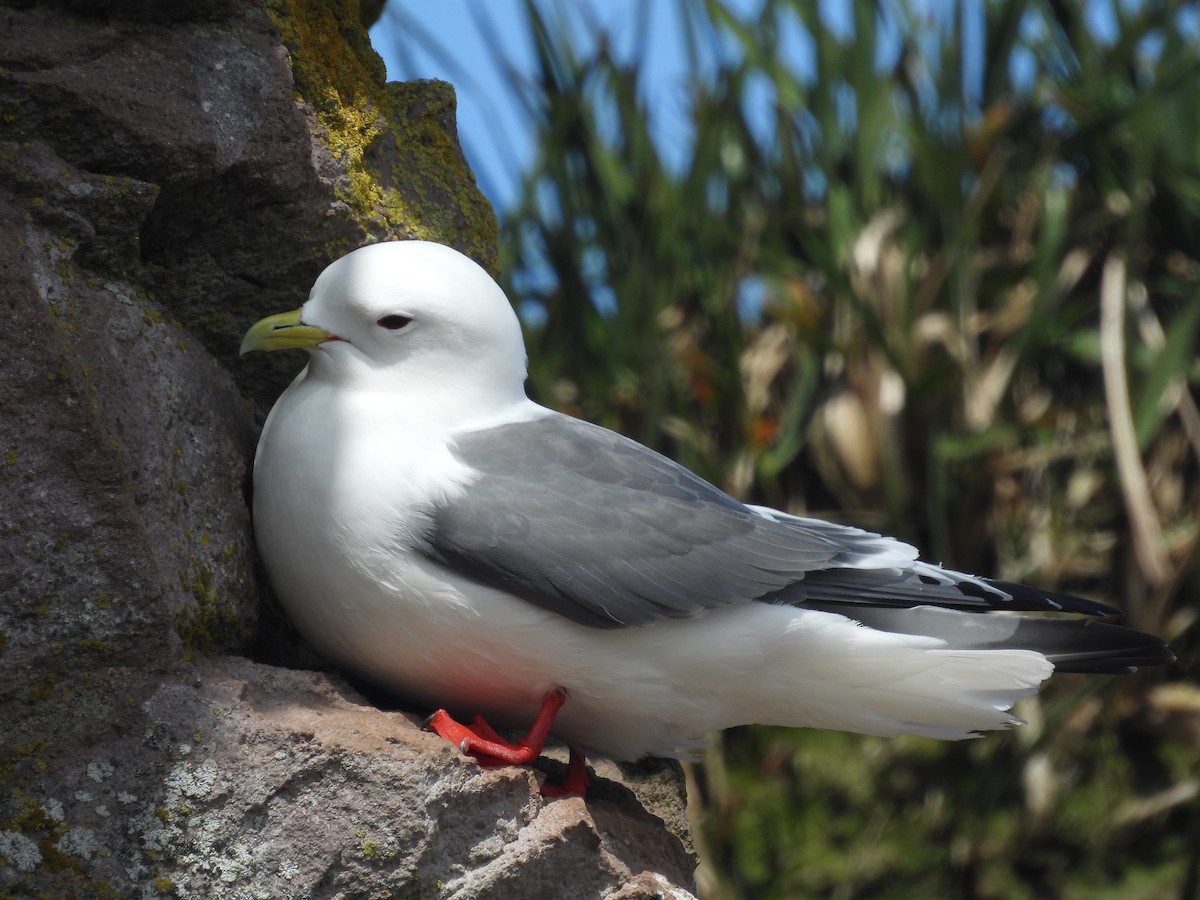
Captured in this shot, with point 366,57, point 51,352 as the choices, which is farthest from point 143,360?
point 366,57

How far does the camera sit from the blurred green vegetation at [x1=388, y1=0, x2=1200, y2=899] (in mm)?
4699

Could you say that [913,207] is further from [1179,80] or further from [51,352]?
[51,352]

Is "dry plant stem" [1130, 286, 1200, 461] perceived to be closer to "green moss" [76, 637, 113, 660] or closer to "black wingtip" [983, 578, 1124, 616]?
"black wingtip" [983, 578, 1124, 616]

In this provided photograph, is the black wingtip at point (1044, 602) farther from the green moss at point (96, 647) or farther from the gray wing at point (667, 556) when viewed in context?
the green moss at point (96, 647)

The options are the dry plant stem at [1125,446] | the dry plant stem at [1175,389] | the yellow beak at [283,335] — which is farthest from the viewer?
the dry plant stem at [1175,389]

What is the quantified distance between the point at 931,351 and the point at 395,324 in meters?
3.04

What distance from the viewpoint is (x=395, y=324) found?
7.61 ft

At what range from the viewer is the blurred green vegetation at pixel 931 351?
4699 millimetres

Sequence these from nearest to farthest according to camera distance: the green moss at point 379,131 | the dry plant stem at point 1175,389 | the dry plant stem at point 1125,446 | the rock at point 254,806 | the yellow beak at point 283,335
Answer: the rock at point 254,806 → the yellow beak at point 283,335 → the green moss at point 379,131 → the dry plant stem at point 1125,446 → the dry plant stem at point 1175,389

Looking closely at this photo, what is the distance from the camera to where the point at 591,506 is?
7.32 ft

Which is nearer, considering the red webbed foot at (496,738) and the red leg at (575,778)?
the red webbed foot at (496,738)

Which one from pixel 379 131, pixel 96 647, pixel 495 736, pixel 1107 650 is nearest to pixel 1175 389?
pixel 1107 650

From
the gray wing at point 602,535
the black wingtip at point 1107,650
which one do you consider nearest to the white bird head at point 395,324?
the gray wing at point 602,535

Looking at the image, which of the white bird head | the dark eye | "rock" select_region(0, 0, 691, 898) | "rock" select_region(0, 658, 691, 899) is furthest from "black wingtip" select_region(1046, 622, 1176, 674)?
the dark eye
